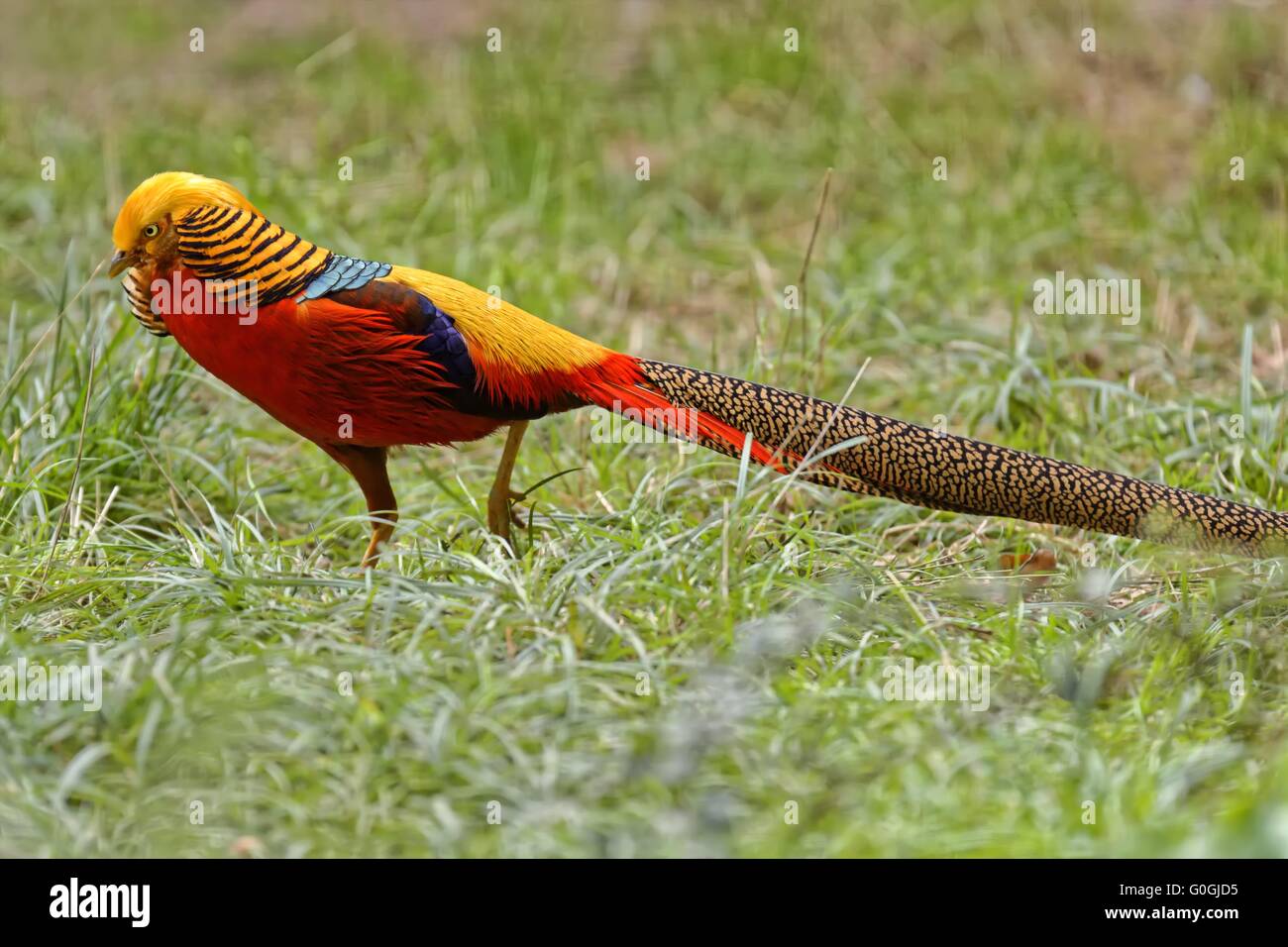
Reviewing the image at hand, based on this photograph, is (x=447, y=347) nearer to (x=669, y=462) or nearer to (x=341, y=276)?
(x=341, y=276)

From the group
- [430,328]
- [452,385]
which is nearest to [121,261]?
[430,328]

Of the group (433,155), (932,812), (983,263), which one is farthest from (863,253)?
(932,812)

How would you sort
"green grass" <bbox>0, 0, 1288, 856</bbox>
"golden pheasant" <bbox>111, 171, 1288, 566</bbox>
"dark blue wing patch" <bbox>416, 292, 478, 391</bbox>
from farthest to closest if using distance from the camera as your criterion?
"dark blue wing patch" <bbox>416, 292, 478, 391</bbox> < "golden pheasant" <bbox>111, 171, 1288, 566</bbox> < "green grass" <bbox>0, 0, 1288, 856</bbox>

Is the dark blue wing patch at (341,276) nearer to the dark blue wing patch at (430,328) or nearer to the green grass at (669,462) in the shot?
the dark blue wing patch at (430,328)

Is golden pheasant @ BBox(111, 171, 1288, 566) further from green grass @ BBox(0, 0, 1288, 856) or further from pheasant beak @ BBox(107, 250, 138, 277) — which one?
green grass @ BBox(0, 0, 1288, 856)

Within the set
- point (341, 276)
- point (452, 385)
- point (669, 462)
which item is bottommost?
point (669, 462)

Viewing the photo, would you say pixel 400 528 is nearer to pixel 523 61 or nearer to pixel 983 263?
pixel 983 263

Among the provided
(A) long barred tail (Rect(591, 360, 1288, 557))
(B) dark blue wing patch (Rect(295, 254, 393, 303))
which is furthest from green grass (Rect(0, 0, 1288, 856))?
(B) dark blue wing patch (Rect(295, 254, 393, 303))

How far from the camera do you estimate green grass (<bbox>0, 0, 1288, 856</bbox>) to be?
3082 millimetres

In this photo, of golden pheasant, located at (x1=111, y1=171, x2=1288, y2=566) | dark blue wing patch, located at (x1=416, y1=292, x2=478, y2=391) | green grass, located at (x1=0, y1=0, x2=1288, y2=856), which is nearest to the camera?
green grass, located at (x1=0, y1=0, x2=1288, y2=856)

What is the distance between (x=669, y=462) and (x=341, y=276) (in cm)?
157

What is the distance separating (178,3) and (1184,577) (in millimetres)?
7803

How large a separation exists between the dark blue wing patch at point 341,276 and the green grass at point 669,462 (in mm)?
762

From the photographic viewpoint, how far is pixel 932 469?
4055 millimetres
